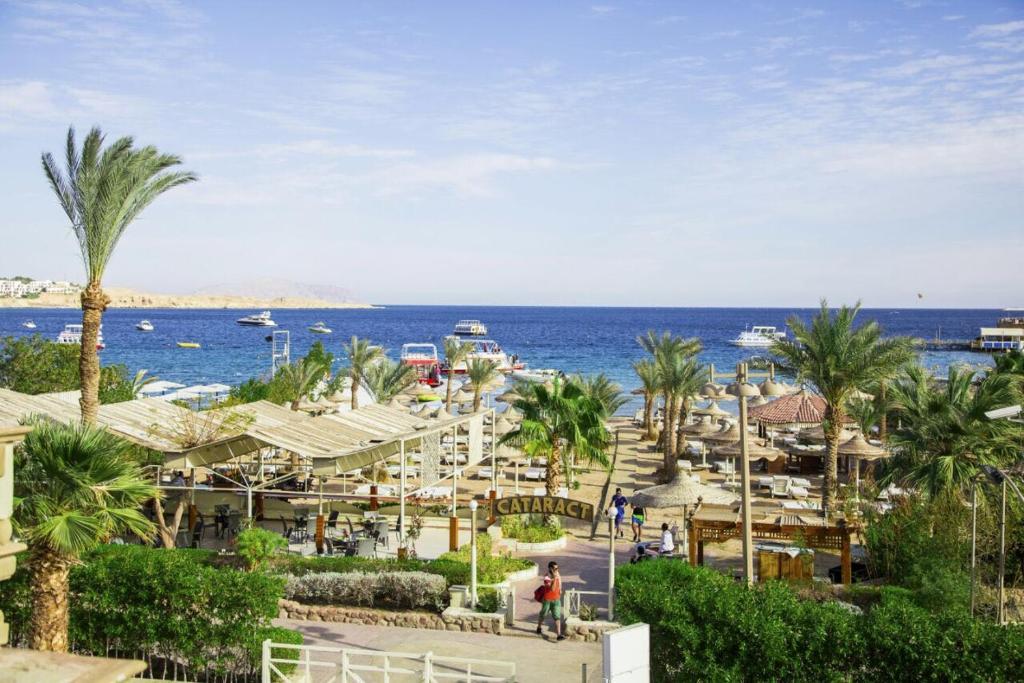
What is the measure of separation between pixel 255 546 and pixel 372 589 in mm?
2126

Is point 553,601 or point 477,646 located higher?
point 553,601

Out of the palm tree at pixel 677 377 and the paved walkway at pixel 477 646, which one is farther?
the palm tree at pixel 677 377

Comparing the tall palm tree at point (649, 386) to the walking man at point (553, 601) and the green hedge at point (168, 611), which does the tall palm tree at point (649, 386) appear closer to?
Answer: the walking man at point (553, 601)

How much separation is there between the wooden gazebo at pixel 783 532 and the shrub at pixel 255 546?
7.72 m

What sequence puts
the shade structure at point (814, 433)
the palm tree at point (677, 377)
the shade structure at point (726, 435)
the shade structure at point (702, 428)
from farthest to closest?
the palm tree at point (677, 377) → the shade structure at point (814, 433) → the shade structure at point (702, 428) → the shade structure at point (726, 435)

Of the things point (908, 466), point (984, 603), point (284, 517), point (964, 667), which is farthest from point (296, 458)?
point (964, 667)

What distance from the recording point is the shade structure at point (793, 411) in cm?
3375

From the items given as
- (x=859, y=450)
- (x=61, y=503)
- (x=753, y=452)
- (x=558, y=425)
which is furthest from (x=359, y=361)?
(x=61, y=503)

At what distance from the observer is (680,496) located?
1816 centimetres

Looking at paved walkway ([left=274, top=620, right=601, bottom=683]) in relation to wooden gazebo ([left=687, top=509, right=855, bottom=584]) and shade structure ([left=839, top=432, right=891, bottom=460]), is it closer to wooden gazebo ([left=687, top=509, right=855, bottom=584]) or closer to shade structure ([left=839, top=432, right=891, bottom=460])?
wooden gazebo ([left=687, top=509, right=855, bottom=584])

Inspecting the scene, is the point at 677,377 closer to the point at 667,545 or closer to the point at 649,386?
the point at 649,386

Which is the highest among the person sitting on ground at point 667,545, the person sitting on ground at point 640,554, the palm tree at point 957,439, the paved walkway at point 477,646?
the palm tree at point 957,439

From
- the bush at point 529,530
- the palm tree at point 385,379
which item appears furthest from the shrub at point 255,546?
the palm tree at point 385,379

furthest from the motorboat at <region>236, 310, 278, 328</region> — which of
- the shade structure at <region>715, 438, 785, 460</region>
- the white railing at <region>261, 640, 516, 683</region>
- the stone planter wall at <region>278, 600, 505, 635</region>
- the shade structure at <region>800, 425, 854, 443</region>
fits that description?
the white railing at <region>261, 640, 516, 683</region>
